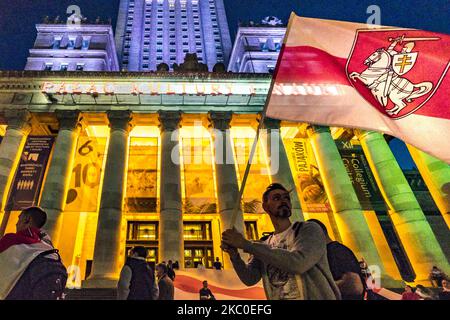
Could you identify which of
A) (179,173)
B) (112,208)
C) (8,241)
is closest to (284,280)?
(8,241)

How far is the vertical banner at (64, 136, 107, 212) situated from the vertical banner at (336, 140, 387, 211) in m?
A: 18.9

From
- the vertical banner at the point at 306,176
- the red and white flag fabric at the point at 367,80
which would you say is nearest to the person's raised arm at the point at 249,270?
the red and white flag fabric at the point at 367,80

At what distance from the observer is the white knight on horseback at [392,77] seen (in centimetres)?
639

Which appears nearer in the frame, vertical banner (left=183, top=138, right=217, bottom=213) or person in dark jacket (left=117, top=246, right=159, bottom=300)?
person in dark jacket (left=117, top=246, right=159, bottom=300)

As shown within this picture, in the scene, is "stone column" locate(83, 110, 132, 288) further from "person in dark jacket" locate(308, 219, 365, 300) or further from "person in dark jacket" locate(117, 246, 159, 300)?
"person in dark jacket" locate(308, 219, 365, 300)

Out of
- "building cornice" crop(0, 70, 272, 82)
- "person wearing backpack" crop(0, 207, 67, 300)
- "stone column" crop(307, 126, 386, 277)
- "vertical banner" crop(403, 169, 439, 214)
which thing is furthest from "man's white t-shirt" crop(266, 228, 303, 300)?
"vertical banner" crop(403, 169, 439, 214)

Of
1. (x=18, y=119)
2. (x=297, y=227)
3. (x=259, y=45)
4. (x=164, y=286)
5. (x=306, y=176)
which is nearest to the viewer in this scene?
(x=297, y=227)

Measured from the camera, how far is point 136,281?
7.18 meters

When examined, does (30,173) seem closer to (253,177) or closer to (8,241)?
(253,177)

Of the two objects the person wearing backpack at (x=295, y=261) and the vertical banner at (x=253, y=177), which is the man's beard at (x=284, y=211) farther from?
the vertical banner at (x=253, y=177)

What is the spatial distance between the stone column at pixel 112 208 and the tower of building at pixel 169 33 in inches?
1668

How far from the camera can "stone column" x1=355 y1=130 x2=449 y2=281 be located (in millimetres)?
20188

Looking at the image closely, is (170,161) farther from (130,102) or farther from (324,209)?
(324,209)

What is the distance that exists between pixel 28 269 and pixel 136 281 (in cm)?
325
